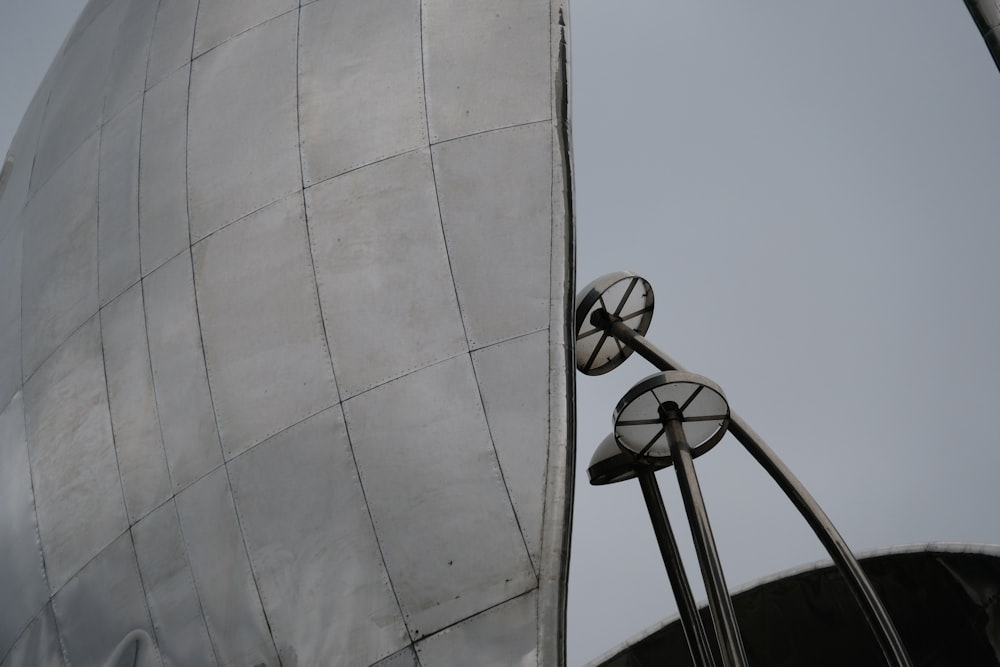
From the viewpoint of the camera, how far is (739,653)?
21.4 feet

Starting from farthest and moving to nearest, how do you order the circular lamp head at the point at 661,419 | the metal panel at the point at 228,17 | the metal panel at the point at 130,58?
the metal panel at the point at 130,58
the metal panel at the point at 228,17
the circular lamp head at the point at 661,419

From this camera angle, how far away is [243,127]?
273 inches

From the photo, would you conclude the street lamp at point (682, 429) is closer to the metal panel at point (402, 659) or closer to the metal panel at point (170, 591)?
the metal panel at point (402, 659)

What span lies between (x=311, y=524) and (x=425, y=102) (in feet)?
8.45

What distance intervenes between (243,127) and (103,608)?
124 inches

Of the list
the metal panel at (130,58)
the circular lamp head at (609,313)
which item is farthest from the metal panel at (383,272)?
the metal panel at (130,58)

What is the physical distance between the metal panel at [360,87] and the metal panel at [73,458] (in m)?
2.14

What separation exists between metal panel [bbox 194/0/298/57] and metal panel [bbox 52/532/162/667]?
3642 mm

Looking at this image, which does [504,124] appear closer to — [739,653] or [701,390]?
[701,390]

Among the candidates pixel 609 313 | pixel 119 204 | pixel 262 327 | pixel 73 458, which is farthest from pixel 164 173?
pixel 609 313

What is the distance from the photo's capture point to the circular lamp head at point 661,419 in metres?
7.09

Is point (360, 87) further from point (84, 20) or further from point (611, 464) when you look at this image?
point (84, 20)

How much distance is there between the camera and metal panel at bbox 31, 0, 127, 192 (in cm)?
880

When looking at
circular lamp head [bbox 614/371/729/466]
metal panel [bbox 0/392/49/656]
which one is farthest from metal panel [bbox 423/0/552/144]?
metal panel [bbox 0/392/49/656]
